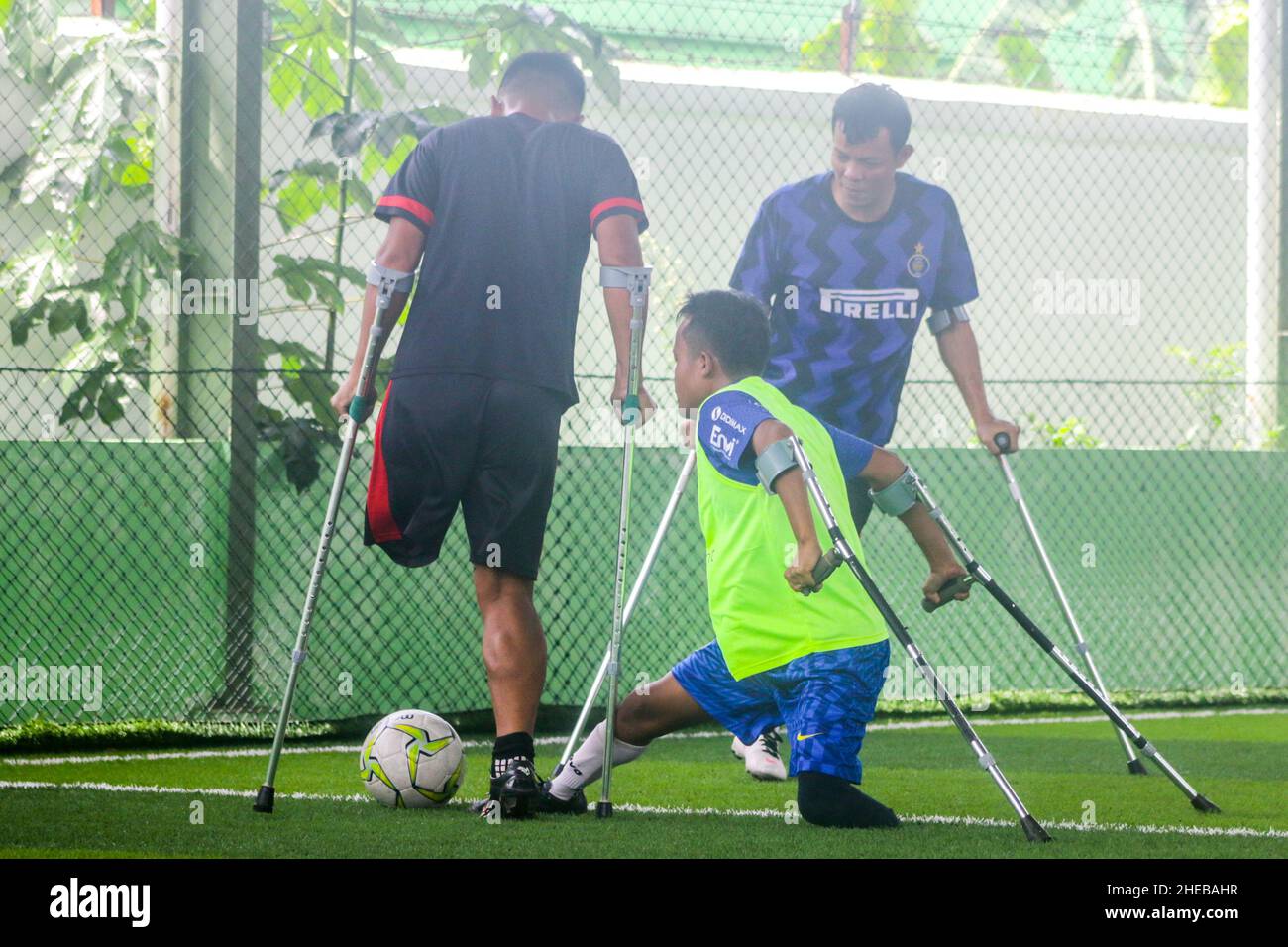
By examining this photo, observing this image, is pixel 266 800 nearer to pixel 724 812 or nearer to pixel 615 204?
pixel 724 812

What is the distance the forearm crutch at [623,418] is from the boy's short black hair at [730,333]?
165 millimetres

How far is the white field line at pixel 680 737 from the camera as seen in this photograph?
17.5 feet

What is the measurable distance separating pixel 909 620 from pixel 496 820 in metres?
3.37

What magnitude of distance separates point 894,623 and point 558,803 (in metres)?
1.03

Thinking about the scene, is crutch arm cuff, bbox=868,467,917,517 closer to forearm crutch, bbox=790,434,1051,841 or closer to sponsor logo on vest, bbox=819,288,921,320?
forearm crutch, bbox=790,434,1051,841

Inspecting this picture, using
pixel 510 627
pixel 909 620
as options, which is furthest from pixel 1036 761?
pixel 510 627

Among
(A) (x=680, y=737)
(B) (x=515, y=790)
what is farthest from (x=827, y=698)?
(A) (x=680, y=737)

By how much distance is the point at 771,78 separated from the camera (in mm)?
11703

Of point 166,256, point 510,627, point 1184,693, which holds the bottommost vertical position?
point 1184,693

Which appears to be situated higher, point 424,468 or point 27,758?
point 424,468

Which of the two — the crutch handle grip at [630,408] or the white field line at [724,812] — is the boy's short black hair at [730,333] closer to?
the crutch handle grip at [630,408]

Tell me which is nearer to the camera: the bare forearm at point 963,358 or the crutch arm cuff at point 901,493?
the crutch arm cuff at point 901,493

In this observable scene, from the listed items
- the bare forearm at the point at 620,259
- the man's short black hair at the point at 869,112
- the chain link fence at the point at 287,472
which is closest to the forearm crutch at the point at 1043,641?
the bare forearm at the point at 620,259
